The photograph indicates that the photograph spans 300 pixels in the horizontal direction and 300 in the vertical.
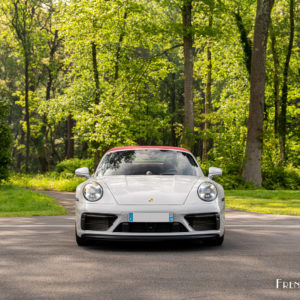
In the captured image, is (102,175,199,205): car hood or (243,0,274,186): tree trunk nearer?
(102,175,199,205): car hood

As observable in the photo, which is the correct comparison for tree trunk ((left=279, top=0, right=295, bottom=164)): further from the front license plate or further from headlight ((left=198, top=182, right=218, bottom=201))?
the front license plate

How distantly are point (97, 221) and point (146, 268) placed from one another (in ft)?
3.80

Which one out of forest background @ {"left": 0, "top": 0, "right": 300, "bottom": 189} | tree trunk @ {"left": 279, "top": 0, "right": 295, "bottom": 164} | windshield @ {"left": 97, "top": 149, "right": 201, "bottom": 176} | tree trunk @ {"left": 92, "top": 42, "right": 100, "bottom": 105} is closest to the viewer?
windshield @ {"left": 97, "top": 149, "right": 201, "bottom": 176}

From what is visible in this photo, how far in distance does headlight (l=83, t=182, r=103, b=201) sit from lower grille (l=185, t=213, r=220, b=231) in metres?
1.16

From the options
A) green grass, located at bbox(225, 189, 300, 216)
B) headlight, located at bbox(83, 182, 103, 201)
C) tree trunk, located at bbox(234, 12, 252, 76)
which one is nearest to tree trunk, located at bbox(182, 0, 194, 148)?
tree trunk, located at bbox(234, 12, 252, 76)

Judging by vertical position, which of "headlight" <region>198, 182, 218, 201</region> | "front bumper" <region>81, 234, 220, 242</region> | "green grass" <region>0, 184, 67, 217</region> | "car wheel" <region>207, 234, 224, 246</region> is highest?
"headlight" <region>198, 182, 218, 201</region>

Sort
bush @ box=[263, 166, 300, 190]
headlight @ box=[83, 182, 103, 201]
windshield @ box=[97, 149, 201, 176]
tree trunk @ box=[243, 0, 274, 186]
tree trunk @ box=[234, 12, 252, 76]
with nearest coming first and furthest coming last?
headlight @ box=[83, 182, 103, 201], windshield @ box=[97, 149, 201, 176], tree trunk @ box=[243, 0, 274, 186], bush @ box=[263, 166, 300, 190], tree trunk @ box=[234, 12, 252, 76]

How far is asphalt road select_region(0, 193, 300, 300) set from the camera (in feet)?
13.4

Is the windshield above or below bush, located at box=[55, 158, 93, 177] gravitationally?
above

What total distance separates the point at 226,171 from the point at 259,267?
53.7 ft

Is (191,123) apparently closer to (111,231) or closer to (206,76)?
(206,76)

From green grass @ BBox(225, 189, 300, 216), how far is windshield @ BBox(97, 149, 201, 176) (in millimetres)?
4885

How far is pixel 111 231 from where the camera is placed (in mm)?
5801

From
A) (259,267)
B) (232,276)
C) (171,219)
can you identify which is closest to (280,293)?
(232,276)
